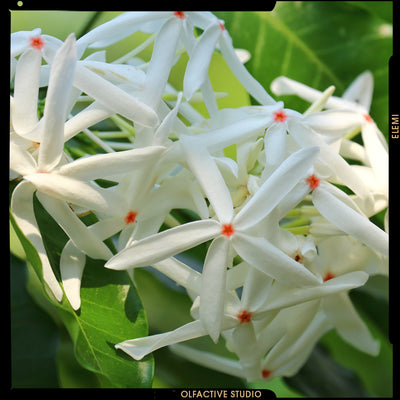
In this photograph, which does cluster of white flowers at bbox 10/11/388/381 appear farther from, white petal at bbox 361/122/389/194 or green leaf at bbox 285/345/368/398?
green leaf at bbox 285/345/368/398

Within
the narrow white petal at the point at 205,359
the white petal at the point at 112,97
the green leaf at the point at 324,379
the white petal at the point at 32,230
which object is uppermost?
the white petal at the point at 112,97

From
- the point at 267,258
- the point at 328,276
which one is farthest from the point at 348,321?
the point at 267,258

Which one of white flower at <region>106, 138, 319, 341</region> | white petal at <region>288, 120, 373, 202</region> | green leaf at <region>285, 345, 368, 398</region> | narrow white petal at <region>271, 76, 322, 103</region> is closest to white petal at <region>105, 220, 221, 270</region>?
white flower at <region>106, 138, 319, 341</region>

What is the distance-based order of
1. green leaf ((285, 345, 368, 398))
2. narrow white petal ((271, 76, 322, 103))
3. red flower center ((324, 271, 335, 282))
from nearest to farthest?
red flower center ((324, 271, 335, 282))
narrow white petal ((271, 76, 322, 103))
green leaf ((285, 345, 368, 398))

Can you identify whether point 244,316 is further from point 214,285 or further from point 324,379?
point 324,379

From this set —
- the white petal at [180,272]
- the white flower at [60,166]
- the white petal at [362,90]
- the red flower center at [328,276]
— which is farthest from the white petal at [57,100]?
the white petal at [362,90]

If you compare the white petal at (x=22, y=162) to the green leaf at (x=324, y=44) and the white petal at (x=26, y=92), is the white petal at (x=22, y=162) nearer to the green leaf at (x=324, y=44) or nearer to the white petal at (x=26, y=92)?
the white petal at (x=26, y=92)
